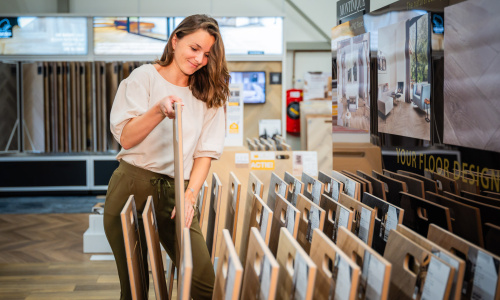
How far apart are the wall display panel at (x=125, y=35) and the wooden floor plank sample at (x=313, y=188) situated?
18.7 ft

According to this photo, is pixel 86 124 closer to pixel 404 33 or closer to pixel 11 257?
pixel 11 257

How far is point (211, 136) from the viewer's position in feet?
7.64

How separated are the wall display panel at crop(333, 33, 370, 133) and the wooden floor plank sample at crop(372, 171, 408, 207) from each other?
0.36m

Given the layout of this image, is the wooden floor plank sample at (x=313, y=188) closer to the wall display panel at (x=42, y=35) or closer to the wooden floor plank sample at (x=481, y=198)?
the wooden floor plank sample at (x=481, y=198)

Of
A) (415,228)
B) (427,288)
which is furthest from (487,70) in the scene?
(427,288)

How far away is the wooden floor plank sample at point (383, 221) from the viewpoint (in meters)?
1.83

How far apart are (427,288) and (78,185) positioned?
7238 mm

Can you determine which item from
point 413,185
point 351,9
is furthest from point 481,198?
point 351,9

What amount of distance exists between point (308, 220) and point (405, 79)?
725 millimetres

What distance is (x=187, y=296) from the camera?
1.26 meters

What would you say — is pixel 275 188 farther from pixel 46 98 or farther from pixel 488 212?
pixel 46 98

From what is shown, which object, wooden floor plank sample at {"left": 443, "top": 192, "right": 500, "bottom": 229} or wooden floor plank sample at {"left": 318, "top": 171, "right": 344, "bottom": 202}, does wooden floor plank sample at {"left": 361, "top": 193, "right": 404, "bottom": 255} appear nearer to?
wooden floor plank sample at {"left": 443, "top": 192, "right": 500, "bottom": 229}

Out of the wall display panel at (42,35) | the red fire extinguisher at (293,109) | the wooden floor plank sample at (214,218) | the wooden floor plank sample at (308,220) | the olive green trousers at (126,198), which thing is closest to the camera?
the wooden floor plank sample at (308,220)

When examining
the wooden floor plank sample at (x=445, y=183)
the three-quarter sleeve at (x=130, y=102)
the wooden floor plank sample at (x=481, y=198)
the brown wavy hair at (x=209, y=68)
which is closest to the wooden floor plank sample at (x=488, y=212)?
the wooden floor plank sample at (x=481, y=198)
